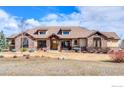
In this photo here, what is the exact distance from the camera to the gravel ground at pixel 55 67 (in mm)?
12438

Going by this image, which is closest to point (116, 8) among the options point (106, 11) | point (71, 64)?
point (106, 11)

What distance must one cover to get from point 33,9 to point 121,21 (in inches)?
50.5

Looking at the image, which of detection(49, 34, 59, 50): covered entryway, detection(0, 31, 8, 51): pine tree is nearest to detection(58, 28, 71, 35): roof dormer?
detection(49, 34, 59, 50): covered entryway

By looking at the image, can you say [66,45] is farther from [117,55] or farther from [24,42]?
[117,55]

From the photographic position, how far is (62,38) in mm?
12586

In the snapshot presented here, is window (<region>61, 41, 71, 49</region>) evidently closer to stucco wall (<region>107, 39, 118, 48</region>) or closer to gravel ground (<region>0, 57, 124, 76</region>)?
gravel ground (<region>0, 57, 124, 76</region>)

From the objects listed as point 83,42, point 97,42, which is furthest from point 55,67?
point 97,42

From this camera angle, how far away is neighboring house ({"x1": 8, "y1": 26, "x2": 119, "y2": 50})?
41.0 feet

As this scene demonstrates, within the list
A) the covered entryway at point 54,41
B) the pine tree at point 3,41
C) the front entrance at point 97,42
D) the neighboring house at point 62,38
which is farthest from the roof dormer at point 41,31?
the front entrance at point 97,42

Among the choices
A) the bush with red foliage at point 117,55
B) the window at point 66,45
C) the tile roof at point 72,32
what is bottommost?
the bush with red foliage at point 117,55

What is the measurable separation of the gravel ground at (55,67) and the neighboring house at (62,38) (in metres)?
0.21

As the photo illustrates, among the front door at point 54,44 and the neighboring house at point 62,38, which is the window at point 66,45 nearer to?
the neighboring house at point 62,38

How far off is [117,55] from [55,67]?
93cm
